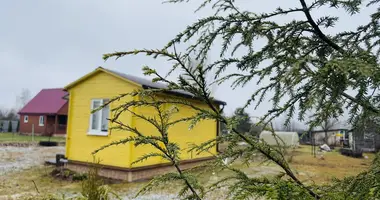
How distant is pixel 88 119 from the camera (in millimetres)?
8594

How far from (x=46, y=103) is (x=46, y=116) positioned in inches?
69.9

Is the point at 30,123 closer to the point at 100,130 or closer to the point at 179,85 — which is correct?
the point at 100,130

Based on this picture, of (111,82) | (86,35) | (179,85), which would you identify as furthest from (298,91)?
(86,35)

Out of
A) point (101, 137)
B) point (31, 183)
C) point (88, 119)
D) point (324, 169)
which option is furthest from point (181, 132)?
point (324, 169)

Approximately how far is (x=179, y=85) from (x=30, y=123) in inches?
1129

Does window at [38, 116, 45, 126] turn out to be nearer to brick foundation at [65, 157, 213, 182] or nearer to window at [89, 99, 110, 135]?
brick foundation at [65, 157, 213, 182]

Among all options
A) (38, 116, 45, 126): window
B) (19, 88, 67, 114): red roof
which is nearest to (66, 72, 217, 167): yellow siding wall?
(19, 88, 67, 114): red roof

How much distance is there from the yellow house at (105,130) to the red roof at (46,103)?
1684 cm

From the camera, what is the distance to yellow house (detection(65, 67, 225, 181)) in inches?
303

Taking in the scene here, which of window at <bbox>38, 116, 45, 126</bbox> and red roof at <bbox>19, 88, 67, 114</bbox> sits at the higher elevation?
red roof at <bbox>19, 88, 67, 114</bbox>

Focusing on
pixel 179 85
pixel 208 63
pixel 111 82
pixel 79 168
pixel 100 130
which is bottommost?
pixel 79 168

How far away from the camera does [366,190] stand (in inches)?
44.8

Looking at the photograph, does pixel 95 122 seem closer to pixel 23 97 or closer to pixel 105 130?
pixel 105 130

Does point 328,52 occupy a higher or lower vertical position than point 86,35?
lower
